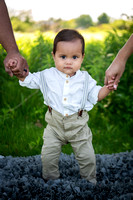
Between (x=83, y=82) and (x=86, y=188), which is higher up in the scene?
(x=83, y=82)

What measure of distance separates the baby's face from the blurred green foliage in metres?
1.20

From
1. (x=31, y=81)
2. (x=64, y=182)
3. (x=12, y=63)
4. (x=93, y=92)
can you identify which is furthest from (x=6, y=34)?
(x=64, y=182)

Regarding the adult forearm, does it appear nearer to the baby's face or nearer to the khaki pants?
the baby's face

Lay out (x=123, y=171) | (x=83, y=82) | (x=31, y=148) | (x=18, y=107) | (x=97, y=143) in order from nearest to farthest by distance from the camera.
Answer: (x=83, y=82)
(x=123, y=171)
(x=31, y=148)
(x=97, y=143)
(x=18, y=107)

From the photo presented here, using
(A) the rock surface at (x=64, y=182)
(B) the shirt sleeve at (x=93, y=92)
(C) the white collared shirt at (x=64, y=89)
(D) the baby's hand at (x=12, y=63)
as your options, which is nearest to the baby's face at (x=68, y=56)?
(C) the white collared shirt at (x=64, y=89)

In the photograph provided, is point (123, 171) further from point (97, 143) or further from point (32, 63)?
point (32, 63)

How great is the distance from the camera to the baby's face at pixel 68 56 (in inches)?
78.8

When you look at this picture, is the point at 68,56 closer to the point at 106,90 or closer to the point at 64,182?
the point at 106,90

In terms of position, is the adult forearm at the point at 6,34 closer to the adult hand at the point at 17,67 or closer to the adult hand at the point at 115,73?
the adult hand at the point at 17,67

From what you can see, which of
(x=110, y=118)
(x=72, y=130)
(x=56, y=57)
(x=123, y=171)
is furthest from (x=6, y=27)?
(x=110, y=118)

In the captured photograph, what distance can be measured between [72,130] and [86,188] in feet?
1.86

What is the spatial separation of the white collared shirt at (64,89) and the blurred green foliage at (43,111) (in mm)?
948

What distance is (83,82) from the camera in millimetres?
2191

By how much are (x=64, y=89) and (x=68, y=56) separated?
298 millimetres
